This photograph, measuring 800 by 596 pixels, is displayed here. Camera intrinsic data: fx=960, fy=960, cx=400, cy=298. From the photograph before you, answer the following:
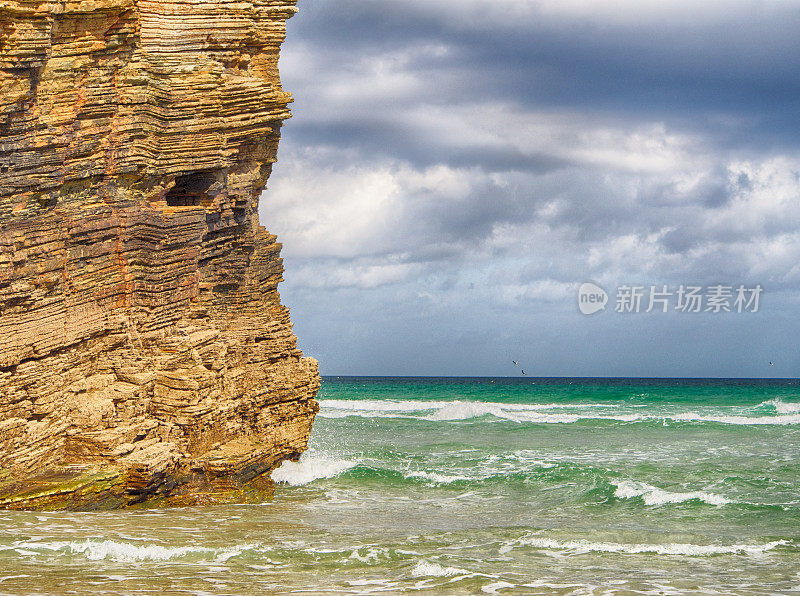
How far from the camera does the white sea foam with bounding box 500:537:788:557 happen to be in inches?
660

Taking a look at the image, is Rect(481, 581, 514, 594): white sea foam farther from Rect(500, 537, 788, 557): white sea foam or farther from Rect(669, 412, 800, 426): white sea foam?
Rect(669, 412, 800, 426): white sea foam

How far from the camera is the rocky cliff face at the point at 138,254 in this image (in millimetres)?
17797

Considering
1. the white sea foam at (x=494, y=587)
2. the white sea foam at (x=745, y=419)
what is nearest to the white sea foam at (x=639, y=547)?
the white sea foam at (x=494, y=587)

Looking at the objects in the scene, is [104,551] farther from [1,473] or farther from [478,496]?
[478,496]

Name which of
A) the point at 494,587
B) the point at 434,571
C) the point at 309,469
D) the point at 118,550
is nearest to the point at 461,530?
the point at 434,571

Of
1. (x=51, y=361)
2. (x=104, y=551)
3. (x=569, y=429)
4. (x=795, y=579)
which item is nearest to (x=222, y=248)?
(x=51, y=361)

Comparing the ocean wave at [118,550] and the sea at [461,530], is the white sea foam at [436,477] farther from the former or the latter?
the ocean wave at [118,550]

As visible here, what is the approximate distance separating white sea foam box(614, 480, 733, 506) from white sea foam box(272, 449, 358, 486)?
740cm

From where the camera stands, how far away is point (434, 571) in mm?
14609

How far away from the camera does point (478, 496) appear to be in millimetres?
23266

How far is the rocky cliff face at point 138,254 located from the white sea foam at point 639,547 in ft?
21.7

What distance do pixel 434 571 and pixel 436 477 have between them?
1133 cm

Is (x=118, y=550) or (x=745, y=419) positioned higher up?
(x=745, y=419)

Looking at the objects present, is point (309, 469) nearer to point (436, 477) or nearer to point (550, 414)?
point (436, 477)
